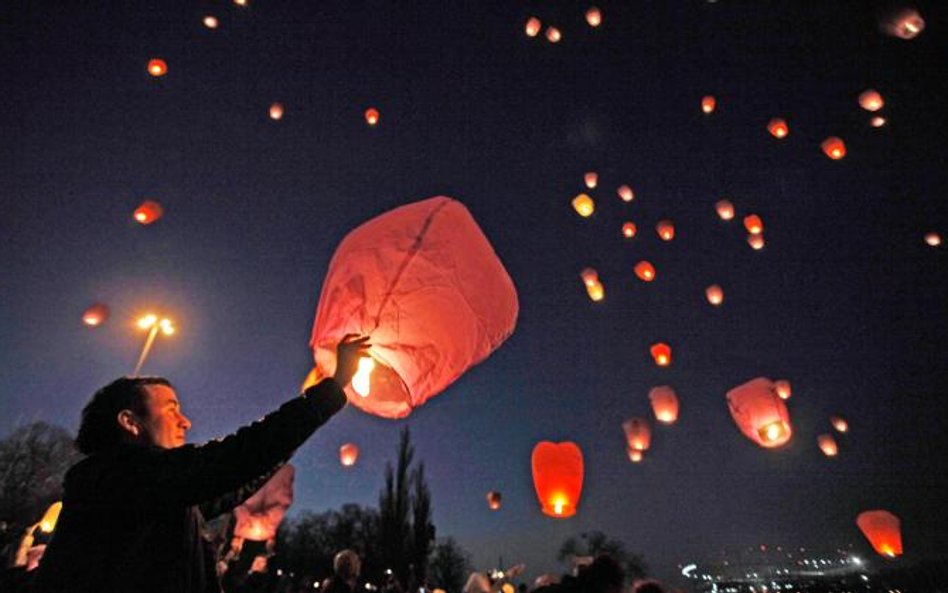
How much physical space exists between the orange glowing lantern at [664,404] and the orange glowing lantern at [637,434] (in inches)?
23.8

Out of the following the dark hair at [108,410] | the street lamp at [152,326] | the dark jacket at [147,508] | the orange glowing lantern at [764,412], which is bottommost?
the dark jacket at [147,508]

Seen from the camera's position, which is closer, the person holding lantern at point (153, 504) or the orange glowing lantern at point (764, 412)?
the person holding lantern at point (153, 504)

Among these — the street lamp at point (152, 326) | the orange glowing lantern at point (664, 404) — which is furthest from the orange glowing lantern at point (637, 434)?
the street lamp at point (152, 326)

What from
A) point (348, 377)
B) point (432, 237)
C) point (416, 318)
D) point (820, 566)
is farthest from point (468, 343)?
point (820, 566)

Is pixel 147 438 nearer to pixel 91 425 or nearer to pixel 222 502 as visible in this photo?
pixel 91 425

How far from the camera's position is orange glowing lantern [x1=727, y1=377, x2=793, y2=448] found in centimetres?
712

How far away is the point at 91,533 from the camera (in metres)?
1.09

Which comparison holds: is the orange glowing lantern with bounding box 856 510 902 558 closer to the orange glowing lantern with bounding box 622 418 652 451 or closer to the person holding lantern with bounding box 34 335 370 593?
the orange glowing lantern with bounding box 622 418 652 451

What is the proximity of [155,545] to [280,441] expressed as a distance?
34 cm

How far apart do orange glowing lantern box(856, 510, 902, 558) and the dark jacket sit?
1381 centimetres

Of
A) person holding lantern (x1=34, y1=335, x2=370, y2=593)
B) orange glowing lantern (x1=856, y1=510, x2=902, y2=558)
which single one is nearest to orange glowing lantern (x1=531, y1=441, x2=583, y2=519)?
person holding lantern (x1=34, y1=335, x2=370, y2=593)

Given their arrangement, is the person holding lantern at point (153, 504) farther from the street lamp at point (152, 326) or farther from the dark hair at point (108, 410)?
the street lamp at point (152, 326)

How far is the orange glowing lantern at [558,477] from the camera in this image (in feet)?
21.7

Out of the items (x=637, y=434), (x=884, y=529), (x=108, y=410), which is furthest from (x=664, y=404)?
(x=108, y=410)
